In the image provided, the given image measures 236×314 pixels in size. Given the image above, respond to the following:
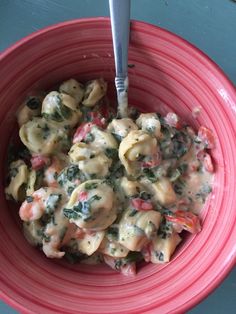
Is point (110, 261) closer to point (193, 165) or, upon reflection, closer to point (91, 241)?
point (91, 241)

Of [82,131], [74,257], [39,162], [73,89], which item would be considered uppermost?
[73,89]

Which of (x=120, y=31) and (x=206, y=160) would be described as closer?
(x=120, y=31)

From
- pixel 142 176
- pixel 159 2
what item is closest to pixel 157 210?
pixel 142 176

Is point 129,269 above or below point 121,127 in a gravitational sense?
below

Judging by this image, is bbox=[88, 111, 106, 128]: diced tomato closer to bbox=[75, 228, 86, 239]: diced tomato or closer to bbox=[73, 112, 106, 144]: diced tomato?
bbox=[73, 112, 106, 144]: diced tomato

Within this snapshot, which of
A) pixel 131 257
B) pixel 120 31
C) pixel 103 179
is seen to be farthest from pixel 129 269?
pixel 120 31

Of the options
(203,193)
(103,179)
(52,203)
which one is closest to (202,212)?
(203,193)
